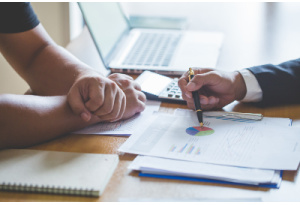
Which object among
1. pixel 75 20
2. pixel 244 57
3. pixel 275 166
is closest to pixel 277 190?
pixel 275 166

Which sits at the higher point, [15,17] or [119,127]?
[15,17]

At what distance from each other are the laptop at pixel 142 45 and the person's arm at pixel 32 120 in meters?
0.44

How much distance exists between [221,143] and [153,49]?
2.35ft

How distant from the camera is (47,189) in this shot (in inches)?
26.9

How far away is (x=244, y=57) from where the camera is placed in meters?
1.40

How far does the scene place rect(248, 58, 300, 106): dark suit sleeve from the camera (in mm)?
1070

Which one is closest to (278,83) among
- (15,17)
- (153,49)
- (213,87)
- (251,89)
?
(251,89)

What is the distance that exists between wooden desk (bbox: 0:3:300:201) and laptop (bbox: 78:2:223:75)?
9 centimetres

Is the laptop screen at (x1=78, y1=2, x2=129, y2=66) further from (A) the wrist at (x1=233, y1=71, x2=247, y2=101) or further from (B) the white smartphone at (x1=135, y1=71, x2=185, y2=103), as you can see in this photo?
(A) the wrist at (x1=233, y1=71, x2=247, y2=101)

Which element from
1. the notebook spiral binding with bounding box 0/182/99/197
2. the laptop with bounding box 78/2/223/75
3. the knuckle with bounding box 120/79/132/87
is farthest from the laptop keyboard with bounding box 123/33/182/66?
the notebook spiral binding with bounding box 0/182/99/197

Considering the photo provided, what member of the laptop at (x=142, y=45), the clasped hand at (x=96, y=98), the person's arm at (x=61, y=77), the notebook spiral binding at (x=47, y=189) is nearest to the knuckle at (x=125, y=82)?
the person's arm at (x=61, y=77)

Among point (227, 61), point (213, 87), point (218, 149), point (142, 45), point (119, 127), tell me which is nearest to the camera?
point (218, 149)

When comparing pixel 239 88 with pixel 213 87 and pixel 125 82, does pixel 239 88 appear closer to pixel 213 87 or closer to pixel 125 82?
pixel 213 87

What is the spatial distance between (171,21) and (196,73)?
2.36ft
